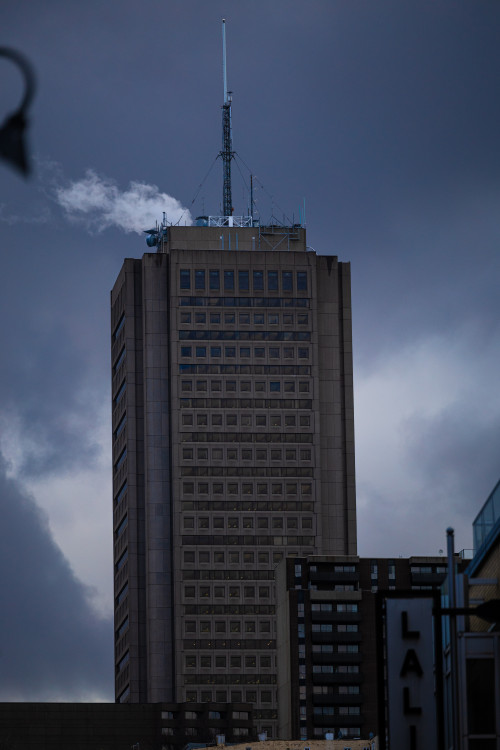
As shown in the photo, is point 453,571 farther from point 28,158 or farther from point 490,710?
point 28,158

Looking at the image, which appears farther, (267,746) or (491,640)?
(267,746)

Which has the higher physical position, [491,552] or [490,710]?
[491,552]

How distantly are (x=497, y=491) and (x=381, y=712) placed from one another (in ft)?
36.4

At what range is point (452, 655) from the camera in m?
57.6

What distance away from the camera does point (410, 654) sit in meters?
59.4

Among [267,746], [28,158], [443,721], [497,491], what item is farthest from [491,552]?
[267,746]

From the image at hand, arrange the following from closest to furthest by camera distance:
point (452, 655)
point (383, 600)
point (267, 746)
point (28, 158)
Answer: point (28, 158) < point (452, 655) < point (383, 600) < point (267, 746)

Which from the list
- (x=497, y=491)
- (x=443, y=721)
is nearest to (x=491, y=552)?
(x=497, y=491)

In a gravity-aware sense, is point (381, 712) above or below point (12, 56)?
below

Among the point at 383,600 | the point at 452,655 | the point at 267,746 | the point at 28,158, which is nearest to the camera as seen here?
the point at 28,158

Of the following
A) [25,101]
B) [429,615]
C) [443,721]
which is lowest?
[443,721]

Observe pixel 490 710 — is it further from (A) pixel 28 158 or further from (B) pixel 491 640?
(A) pixel 28 158

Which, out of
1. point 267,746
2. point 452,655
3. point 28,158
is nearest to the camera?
point 28,158

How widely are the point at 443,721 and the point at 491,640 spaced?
10.7ft
